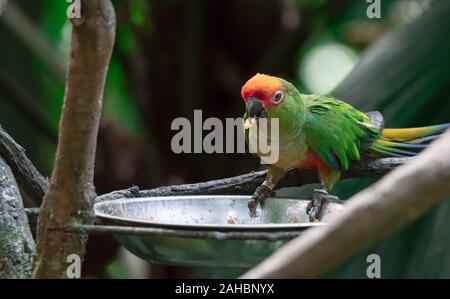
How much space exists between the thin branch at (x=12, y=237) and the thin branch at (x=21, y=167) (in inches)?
4.6

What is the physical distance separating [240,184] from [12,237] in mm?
510

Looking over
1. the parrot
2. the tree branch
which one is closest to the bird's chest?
the parrot

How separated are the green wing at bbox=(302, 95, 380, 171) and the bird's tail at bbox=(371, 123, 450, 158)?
1.0 inches

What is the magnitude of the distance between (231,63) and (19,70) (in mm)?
872

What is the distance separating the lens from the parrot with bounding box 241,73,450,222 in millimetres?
1433

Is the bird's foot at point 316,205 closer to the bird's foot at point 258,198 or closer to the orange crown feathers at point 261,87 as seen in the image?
the bird's foot at point 258,198

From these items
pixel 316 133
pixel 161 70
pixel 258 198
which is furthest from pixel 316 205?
pixel 161 70

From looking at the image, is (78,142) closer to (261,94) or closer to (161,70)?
(261,94)

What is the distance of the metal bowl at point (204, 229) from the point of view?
88 cm

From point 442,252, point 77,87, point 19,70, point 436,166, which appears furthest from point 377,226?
point 19,70

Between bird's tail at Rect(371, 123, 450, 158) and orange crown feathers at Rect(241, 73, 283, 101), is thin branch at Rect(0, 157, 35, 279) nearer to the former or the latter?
orange crown feathers at Rect(241, 73, 283, 101)

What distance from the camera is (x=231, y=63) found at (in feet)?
9.78

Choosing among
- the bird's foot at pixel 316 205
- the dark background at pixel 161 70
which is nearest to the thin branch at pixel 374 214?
the bird's foot at pixel 316 205

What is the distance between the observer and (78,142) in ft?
3.06
